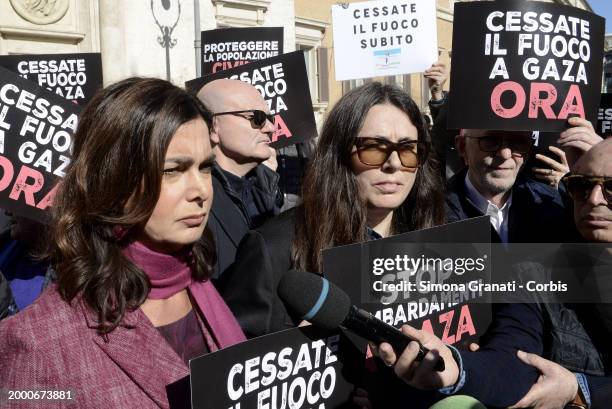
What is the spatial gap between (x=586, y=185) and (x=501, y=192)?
0.95m

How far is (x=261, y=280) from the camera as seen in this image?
2.15 m

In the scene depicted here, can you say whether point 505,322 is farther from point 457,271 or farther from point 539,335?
point 457,271

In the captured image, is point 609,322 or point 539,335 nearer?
point 609,322

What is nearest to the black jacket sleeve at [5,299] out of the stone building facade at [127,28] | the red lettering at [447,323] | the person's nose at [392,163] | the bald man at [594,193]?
the person's nose at [392,163]

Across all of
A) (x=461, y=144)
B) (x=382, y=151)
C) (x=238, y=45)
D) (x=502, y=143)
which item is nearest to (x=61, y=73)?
(x=238, y=45)

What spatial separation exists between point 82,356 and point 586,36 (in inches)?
98.0

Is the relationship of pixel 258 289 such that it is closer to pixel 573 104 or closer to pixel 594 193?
pixel 594 193

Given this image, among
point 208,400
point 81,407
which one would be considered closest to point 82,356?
point 81,407

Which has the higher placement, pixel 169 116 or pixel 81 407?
pixel 169 116

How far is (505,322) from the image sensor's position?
2.18 m

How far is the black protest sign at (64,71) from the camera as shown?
472 centimetres

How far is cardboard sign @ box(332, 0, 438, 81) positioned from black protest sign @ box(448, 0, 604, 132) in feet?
5.29

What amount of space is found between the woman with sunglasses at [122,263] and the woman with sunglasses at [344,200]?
0.27 meters

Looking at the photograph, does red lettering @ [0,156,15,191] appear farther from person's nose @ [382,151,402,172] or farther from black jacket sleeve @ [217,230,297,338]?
person's nose @ [382,151,402,172]
